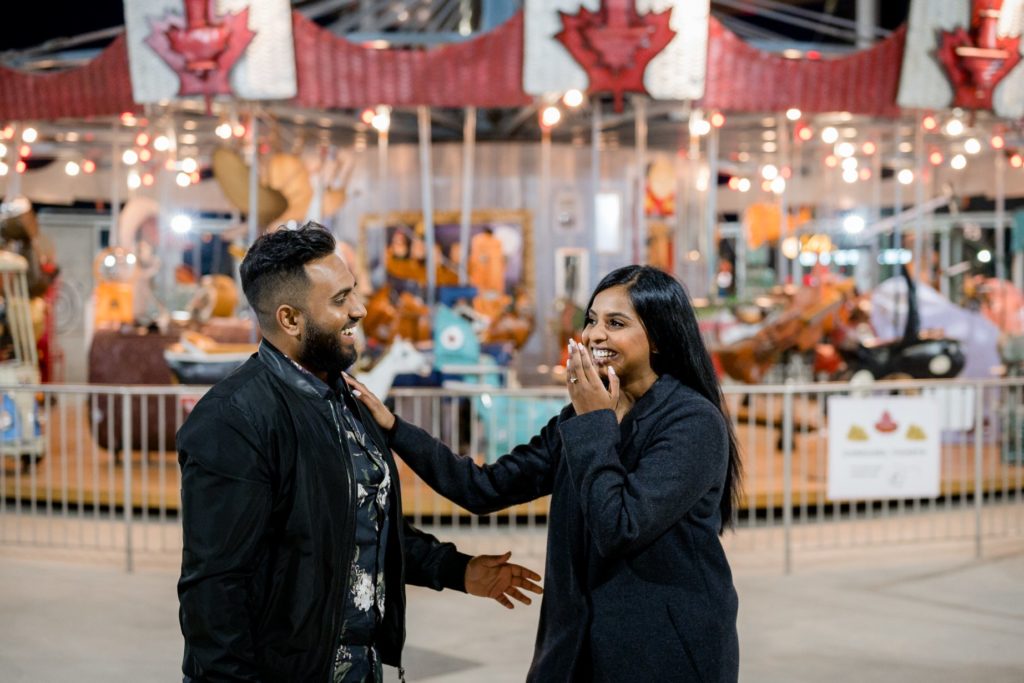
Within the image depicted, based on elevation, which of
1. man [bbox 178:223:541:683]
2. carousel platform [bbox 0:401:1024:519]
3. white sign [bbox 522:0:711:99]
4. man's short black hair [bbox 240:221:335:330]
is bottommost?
carousel platform [bbox 0:401:1024:519]

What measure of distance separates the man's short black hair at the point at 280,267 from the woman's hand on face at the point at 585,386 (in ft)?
1.94

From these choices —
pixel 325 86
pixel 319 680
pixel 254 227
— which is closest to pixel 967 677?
pixel 319 680

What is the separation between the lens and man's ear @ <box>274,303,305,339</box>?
2646 millimetres

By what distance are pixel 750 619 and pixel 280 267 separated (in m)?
4.35

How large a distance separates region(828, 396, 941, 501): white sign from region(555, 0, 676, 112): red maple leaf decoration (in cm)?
273

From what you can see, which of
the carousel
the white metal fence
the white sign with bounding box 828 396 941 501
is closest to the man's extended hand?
the carousel

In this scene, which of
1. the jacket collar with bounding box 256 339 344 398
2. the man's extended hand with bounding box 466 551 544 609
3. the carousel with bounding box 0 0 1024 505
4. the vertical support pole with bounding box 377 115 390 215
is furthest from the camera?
the vertical support pole with bounding box 377 115 390 215

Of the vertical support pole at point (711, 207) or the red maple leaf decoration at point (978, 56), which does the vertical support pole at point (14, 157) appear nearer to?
the vertical support pole at point (711, 207)

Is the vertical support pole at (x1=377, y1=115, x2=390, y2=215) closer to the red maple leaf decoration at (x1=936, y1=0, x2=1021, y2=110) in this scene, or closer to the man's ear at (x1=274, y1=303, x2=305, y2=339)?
the red maple leaf decoration at (x1=936, y1=0, x2=1021, y2=110)

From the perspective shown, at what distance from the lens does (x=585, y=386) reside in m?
2.70

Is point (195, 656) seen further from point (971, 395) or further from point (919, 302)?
point (919, 302)

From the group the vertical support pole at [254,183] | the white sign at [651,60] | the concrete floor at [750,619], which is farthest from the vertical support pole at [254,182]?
the concrete floor at [750,619]

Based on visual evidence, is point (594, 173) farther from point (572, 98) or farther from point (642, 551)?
point (642, 551)

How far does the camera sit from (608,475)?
265 centimetres
